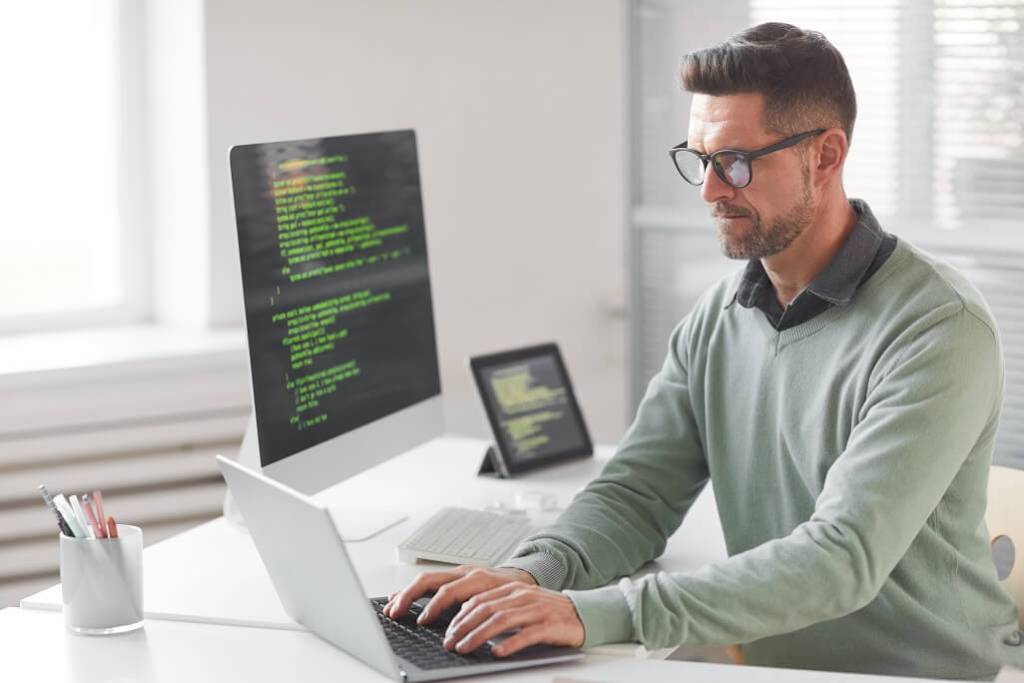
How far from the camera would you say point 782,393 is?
1790 millimetres

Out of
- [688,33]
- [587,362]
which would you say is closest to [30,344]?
[587,362]

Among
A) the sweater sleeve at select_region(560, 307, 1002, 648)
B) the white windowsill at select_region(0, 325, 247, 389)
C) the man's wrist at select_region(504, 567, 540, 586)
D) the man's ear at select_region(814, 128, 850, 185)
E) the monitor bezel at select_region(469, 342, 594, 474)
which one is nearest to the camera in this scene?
the sweater sleeve at select_region(560, 307, 1002, 648)

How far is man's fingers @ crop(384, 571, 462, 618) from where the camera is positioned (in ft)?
5.09

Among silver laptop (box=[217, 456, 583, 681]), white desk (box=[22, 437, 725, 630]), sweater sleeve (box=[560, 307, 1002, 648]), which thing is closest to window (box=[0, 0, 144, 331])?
white desk (box=[22, 437, 725, 630])

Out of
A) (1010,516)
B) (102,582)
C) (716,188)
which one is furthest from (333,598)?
(1010,516)

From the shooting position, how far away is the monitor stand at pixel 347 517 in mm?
1947

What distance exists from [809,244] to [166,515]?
1.65 metres

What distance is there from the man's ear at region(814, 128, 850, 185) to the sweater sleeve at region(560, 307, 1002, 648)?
0.26 meters

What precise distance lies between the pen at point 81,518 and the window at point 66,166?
1628 mm

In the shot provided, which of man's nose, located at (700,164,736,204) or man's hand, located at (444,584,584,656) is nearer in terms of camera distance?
man's hand, located at (444,584,584,656)

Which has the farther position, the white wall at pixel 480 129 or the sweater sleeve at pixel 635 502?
the white wall at pixel 480 129

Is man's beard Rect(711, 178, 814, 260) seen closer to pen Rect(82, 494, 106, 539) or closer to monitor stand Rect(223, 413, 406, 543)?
monitor stand Rect(223, 413, 406, 543)

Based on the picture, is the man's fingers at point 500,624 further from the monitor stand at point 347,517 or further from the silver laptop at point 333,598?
the monitor stand at point 347,517

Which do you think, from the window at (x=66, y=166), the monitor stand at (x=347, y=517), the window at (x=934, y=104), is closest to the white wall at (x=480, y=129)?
the window at (x=66, y=166)
